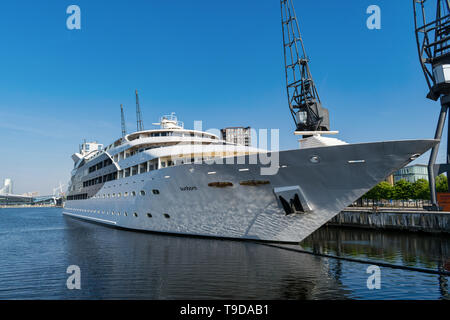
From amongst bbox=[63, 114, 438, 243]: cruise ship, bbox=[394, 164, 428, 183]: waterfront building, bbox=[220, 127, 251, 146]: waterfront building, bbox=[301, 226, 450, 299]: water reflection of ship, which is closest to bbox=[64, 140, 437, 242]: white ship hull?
bbox=[63, 114, 438, 243]: cruise ship

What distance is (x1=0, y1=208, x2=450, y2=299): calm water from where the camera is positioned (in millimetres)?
8742

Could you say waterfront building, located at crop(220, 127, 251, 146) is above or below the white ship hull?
above

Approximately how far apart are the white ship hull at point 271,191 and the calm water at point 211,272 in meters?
1.12

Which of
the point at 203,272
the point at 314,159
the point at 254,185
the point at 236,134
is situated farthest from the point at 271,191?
the point at 236,134

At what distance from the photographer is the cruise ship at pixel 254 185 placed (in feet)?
40.8

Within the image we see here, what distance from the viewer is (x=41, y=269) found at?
12.1 m

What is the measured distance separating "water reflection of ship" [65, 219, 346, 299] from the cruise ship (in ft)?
4.33

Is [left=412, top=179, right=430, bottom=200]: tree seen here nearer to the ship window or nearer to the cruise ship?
the cruise ship

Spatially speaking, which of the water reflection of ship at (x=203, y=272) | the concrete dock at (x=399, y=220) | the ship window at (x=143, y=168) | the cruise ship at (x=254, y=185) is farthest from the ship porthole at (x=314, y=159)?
the concrete dock at (x=399, y=220)

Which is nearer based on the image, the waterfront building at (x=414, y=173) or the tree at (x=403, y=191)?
the tree at (x=403, y=191)

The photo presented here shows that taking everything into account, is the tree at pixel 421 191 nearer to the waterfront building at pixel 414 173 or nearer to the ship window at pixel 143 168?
the ship window at pixel 143 168
